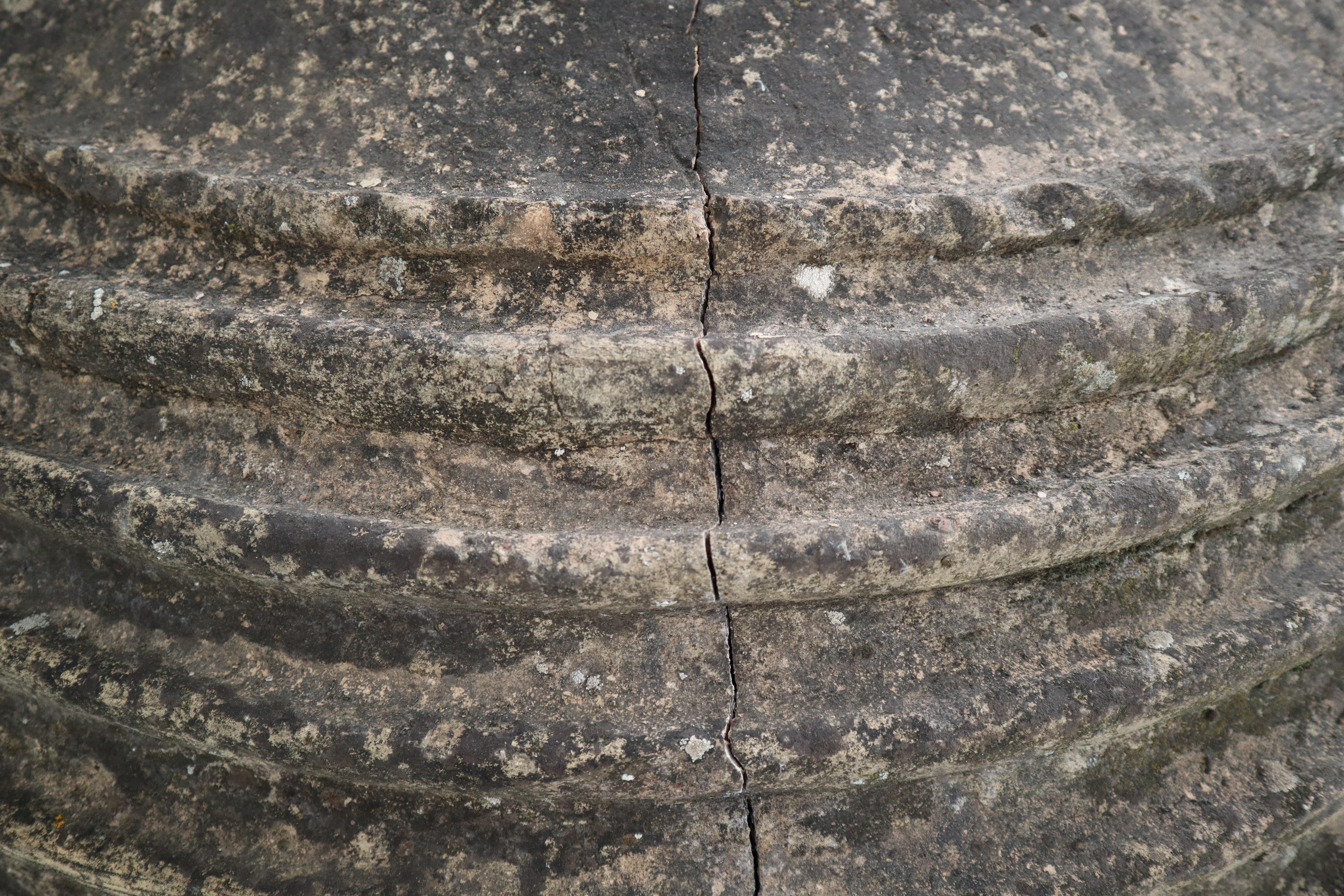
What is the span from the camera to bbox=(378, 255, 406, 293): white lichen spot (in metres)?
1.60

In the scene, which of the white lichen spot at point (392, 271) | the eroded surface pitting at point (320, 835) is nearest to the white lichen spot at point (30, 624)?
the eroded surface pitting at point (320, 835)

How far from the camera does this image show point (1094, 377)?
163 centimetres

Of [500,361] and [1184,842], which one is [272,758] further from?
[1184,842]

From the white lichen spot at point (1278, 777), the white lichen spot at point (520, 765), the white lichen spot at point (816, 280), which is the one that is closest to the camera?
the white lichen spot at point (520, 765)

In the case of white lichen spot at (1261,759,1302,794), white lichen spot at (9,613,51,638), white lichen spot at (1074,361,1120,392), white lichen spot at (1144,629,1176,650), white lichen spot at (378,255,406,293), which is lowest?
white lichen spot at (1261,759,1302,794)

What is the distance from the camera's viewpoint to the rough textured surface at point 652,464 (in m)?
1.51

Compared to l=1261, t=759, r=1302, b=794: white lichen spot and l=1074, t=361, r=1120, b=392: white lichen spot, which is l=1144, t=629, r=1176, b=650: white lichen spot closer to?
l=1261, t=759, r=1302, b=794: white lichen spot

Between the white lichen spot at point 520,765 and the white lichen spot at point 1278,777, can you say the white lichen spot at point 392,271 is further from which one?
the white lichen spot at point 1278,777

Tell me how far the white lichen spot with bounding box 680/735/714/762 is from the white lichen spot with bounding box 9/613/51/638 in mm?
1273

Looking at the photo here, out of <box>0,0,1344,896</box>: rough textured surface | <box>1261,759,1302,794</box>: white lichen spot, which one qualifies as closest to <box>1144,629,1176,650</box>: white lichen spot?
<box>0,0,1344,896</box>: rough textured surface

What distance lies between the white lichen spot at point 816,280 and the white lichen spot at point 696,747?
0.79m

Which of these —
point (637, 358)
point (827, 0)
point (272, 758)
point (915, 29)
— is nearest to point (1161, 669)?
point (637, 358)

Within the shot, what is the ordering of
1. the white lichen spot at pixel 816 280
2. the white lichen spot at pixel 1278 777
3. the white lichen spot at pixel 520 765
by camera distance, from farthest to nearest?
1. the white lichen spot at pixel 1278 777
2. the white lichen spot at pixel 816 280
3. the white lichen spot at pixel 520 765

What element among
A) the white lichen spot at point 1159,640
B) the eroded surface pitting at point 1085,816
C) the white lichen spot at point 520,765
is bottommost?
the eroded surface pitting at point 1085,816
